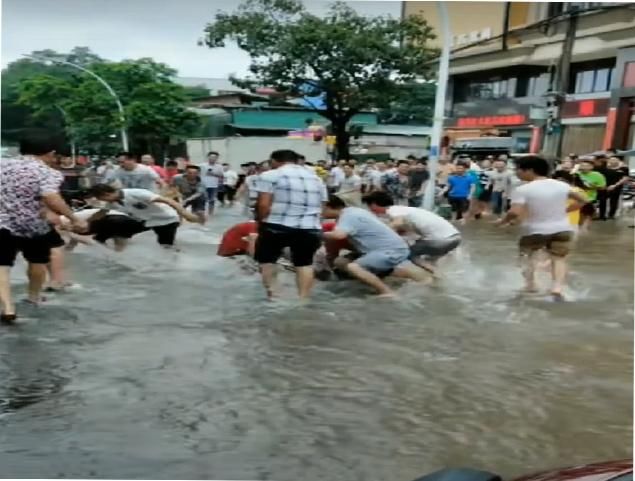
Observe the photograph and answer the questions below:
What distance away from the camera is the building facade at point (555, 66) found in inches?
259

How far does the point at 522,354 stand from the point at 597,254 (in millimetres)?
3886

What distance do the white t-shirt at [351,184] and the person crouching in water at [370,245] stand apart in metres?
5.51

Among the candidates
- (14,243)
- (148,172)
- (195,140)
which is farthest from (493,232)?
(14,243)

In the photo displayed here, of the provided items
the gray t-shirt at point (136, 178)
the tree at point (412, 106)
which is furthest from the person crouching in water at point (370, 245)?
the tree at point (412, 106)

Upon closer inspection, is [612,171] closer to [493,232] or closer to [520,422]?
[493,232]

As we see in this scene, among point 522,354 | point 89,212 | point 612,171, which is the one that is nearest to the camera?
point 522,354

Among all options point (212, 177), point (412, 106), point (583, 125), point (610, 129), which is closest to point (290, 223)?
point (610, 129)

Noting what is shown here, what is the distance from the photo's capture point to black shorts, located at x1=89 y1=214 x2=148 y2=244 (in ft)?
20.2

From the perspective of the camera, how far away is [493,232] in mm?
9312

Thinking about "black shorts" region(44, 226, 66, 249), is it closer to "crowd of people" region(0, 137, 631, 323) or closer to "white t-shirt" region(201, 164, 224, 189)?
"crowd of people" region(0, 137, 631, 323)

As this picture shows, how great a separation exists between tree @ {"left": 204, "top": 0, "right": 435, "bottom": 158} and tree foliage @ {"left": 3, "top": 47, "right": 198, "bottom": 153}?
1182mm

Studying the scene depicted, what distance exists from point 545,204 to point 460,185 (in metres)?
6.04

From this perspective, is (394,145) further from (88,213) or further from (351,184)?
(88,213)

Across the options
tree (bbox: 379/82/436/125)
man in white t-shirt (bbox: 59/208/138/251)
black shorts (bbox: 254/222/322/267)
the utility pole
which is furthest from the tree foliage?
black shorts (bbox: 254/222/322/267)
